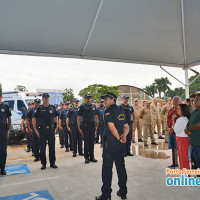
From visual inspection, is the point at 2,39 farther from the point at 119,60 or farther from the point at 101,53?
the point at 119,60

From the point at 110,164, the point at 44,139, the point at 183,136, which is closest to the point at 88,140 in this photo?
the point at 44,139

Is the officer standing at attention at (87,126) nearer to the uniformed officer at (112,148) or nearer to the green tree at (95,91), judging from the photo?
the uniformed officer at (112,148)

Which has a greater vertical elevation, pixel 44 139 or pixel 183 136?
pixel 183 136

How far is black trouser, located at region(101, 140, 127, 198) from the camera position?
308 cm

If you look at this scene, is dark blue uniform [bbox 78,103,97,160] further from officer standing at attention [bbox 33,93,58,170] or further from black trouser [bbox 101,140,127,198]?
black trouser [bbox 101,140,127,198]

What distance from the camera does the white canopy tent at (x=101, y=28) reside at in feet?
13.6

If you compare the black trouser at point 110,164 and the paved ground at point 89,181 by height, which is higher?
the black trouser at point 110,164

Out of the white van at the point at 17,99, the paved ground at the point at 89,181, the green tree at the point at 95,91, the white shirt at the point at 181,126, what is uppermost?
the green tree at the point at 95,91

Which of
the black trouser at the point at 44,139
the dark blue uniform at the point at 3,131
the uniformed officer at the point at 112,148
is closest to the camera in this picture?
the uniformed officer at the point at 112,148

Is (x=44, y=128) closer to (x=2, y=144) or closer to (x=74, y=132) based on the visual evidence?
(x=2, y=144)

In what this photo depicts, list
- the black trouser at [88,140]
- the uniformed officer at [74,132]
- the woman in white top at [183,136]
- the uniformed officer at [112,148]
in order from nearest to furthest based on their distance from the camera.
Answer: the uniformed officer at [112,148]
the woman in white top at [183,136]
the black trouser at [88,140]
the uniformed officer at [74,132]

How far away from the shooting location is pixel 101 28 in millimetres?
4898

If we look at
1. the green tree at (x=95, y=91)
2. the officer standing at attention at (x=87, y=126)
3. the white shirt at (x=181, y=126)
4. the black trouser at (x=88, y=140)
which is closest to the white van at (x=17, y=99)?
the officer standing at attention at (x=87, y=126)

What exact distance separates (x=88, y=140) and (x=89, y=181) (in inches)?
67.3
